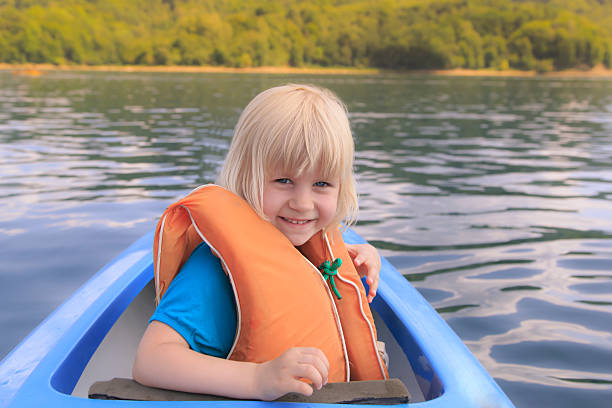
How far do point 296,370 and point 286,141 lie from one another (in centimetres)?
60

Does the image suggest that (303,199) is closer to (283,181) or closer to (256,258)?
(283,181)

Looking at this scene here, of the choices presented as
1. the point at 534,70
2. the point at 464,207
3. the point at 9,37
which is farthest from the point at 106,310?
the point at 9,37

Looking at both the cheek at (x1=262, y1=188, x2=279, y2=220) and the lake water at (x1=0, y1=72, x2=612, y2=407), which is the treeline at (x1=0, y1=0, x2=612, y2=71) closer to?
the lake water at (x1=0, y1=72, x2=612, y2=407)

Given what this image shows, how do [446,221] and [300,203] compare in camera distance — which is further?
[446,221]

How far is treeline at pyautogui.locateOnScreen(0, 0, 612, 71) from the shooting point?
74.6 metres

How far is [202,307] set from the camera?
1.42m

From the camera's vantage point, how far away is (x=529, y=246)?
4.36 m

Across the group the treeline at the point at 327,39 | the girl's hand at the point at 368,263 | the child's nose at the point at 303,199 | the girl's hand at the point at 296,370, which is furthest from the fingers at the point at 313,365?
the treeline at the point at 327,39

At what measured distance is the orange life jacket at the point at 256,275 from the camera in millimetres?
1485

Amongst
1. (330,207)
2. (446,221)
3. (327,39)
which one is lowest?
(446,221)

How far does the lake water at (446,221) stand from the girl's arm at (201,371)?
5.04 ft

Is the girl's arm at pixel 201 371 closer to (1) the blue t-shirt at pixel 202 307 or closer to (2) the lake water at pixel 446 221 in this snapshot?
(1) the blue t-shirt at pixel 202 307

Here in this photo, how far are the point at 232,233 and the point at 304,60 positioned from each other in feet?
280

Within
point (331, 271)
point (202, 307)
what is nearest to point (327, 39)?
point (331, 271)
